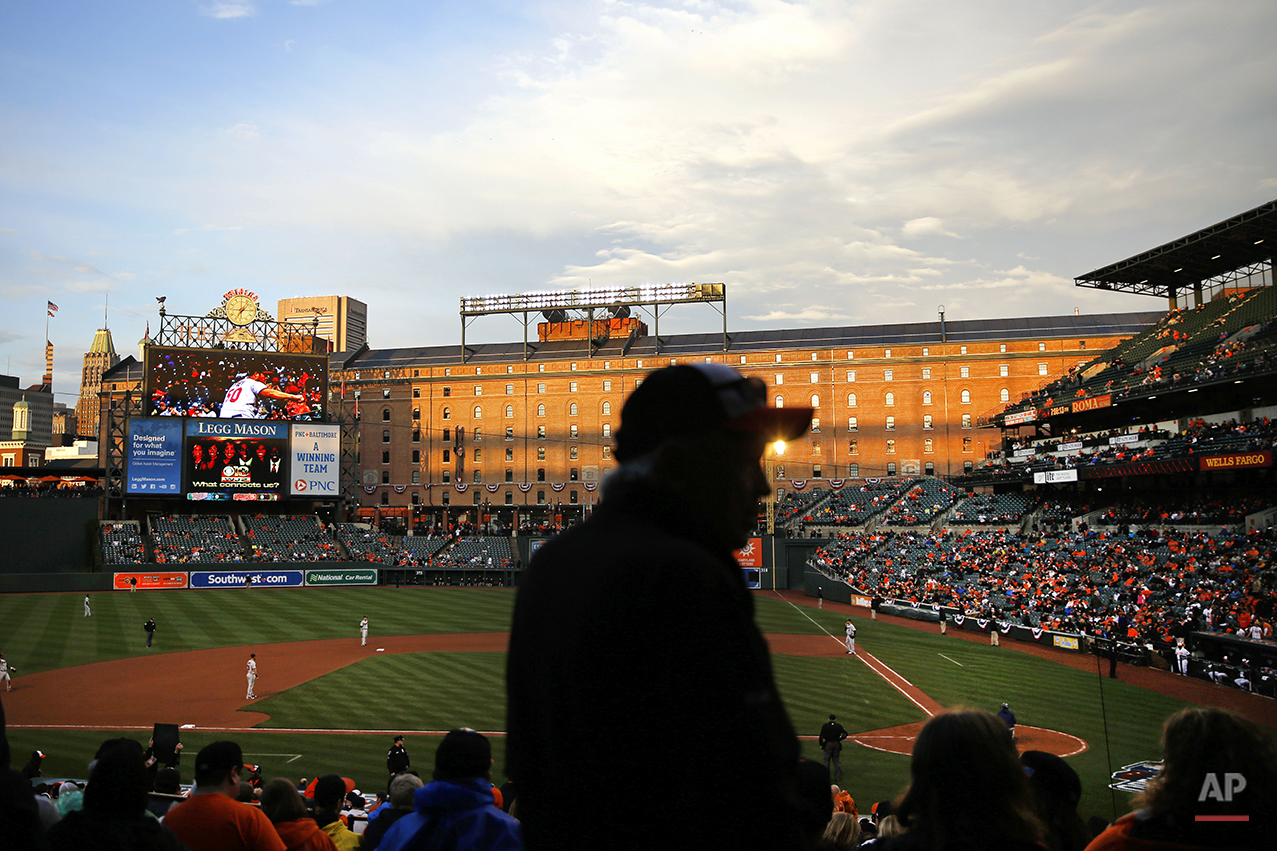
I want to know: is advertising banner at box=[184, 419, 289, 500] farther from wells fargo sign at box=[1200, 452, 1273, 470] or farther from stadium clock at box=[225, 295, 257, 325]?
wells fargo sign at box=[1200, 452, 1273, 470]

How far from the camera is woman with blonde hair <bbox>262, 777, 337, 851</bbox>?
5.97m

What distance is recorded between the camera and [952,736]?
304 centimetres

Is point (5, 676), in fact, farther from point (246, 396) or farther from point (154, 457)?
point (246, 396)

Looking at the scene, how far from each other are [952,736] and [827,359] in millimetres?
80874

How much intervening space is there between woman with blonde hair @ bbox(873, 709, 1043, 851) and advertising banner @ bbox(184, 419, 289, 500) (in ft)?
222

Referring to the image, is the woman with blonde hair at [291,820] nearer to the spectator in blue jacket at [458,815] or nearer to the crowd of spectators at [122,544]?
the spectator in blue jacket at [458,815]

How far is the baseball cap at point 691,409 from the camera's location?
6.59 feet

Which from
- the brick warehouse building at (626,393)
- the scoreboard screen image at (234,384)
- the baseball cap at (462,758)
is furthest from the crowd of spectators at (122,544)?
the baseball cap at (462,758)

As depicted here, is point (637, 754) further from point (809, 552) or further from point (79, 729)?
point (809, 552)

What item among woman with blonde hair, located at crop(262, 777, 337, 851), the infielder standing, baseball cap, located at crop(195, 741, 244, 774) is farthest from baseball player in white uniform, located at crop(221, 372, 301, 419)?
baseball cap, located at crop(195, 741, 244, 774)

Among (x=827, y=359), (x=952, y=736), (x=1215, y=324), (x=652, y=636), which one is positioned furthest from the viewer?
(x=827, y=359)

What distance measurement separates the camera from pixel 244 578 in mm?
56656

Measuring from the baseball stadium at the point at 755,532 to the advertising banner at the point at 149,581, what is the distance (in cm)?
13

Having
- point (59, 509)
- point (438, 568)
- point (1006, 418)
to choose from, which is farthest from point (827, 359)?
point (59, 509)
